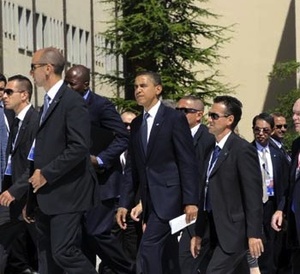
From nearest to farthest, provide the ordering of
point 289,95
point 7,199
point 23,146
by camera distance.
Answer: point 7,199 < point 23,146 < point 289,95

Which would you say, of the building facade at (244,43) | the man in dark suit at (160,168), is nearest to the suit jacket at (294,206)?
the man in dark suit at (160,168)

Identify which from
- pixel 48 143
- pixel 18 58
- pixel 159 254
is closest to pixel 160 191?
pixel 159 254

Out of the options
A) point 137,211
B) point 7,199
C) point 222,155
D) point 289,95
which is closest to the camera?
point 222,155

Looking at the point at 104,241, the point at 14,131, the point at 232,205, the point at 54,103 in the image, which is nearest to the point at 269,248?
the point at 104,241

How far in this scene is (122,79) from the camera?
47.4m

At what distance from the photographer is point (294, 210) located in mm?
10148

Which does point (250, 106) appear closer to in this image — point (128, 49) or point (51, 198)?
point (128, 49)

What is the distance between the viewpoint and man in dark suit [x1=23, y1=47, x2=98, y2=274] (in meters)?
9.57

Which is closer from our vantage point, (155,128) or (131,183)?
(155,128)

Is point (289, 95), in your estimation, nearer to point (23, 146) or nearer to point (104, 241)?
point (104, 241)

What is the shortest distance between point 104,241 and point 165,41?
114 ft

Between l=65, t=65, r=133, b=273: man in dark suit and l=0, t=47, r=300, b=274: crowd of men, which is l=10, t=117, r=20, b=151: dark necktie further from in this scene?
l=65, t=65, r=133, b=273: man in dark suit

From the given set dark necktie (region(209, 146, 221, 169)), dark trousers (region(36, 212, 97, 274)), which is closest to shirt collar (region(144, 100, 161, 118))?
dark necktie (region(209, 146, 221, 169))

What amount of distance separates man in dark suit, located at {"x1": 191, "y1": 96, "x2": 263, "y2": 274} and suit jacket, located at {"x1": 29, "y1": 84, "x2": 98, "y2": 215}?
1.00 m
